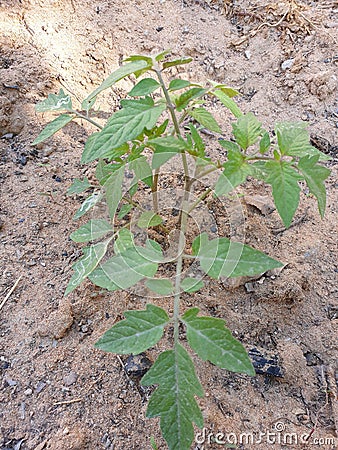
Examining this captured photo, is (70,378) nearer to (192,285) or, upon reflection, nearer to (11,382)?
(11,382)

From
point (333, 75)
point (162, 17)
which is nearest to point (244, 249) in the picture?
point (333, 75)

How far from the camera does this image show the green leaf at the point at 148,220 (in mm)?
1279

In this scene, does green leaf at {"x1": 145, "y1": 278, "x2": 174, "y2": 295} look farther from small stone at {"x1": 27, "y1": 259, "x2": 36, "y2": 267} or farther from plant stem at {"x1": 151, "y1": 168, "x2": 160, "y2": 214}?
small stone at {"x1": 27, "y1": 259, "x2": 36, "y2": 267}

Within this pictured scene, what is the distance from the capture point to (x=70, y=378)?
1138 mm

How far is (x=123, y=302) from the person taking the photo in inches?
50.0

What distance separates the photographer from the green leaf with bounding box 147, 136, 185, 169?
3.23 feet

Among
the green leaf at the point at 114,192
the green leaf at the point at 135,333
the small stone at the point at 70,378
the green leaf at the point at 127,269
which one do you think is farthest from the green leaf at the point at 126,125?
the small stone at the point at 70,378

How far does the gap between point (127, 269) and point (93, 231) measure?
9.0 inches

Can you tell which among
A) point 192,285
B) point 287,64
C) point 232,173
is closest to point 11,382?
point 192,285

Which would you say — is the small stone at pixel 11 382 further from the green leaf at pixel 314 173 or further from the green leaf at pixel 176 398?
the green leaf at pixel 314 173

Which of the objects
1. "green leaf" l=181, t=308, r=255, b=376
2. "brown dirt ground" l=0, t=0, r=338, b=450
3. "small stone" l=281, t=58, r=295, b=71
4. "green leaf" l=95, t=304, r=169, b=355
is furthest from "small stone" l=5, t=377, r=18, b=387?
"small stone" l=281, t=58, r=295, b=71

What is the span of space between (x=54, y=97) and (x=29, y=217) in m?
0.42

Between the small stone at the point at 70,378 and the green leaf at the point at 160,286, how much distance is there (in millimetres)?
344

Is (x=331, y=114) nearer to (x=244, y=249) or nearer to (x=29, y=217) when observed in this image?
(x=244, y=249)
